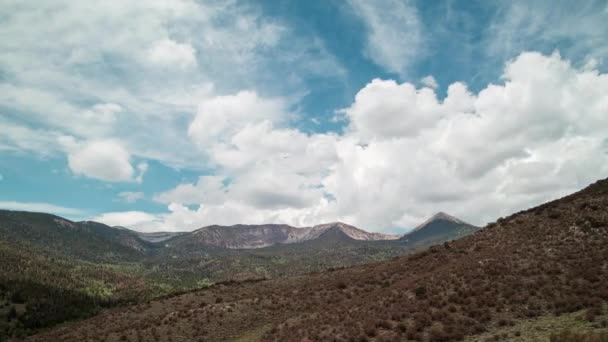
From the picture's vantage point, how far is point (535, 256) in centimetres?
3378

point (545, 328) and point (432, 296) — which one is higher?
point (432, 296)

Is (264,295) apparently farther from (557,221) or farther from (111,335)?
(557,221)

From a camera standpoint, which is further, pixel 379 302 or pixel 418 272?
pixel 418 272

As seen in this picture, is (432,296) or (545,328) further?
(432,296)

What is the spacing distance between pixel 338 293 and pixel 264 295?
12.0 metres

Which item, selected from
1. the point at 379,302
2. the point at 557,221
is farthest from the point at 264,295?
the point at 557,221

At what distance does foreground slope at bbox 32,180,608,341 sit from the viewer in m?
24.9

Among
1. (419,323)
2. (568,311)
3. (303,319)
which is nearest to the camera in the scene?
(568,311)

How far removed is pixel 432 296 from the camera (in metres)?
31.0

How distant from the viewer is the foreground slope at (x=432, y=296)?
2492 cm

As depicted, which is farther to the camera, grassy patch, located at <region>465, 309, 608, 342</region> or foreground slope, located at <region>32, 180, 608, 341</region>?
foreground slope, located at <region>32, 180, 608, 341</region>

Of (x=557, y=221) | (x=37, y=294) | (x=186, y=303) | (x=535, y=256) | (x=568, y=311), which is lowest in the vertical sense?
(x=37, y=294)

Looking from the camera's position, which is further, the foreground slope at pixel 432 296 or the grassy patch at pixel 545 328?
the foreground slope at pixel 432 296

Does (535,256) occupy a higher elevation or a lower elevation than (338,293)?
higher
